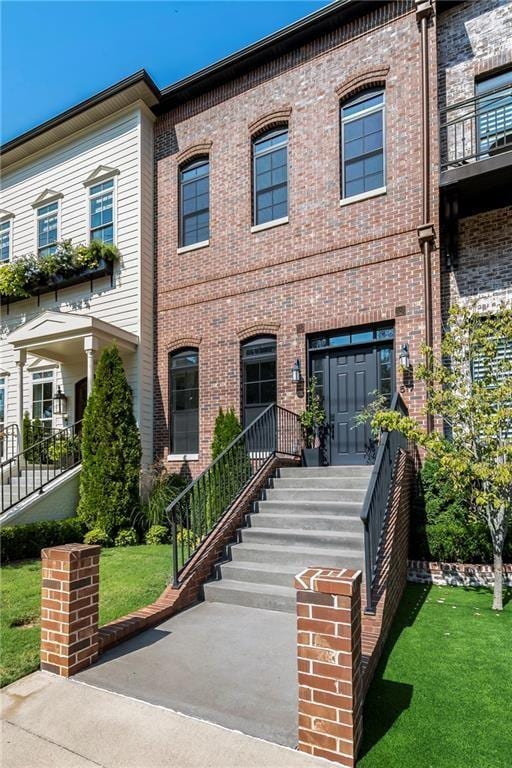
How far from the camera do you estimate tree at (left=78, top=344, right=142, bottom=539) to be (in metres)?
8.81

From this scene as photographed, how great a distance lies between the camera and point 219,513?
6566 millimetres

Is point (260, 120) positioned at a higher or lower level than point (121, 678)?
higher

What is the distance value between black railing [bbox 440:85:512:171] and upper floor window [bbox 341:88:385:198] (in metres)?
1.09

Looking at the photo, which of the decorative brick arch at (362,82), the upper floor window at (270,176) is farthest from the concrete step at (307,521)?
the decorative brick arch at (362,82)

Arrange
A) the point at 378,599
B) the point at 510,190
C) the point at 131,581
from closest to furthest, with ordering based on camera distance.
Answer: the point at 378,599, the point at 131,581, the point at 510,190

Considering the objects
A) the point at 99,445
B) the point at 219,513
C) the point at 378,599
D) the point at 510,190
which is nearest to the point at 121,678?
the point at 378,599

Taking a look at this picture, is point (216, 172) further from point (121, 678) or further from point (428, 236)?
point (121, 678)

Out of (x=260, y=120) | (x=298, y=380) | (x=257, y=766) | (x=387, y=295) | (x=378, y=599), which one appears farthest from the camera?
(x=260, y=120)

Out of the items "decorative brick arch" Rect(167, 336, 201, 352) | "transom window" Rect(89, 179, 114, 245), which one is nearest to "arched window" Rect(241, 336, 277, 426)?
"decorative brick arch" Rect(167, 336, 201, 352)

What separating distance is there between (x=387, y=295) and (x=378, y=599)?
17.1 feet

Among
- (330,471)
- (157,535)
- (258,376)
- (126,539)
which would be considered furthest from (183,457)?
(330,471)

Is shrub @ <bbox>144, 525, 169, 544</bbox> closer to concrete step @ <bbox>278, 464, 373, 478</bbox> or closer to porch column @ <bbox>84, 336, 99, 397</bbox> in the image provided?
concrete step @ <bbox>278, 464, 373, 478</bbox>

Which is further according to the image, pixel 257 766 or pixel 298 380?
pixel 298 380

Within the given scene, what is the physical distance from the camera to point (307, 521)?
6.21 metres
